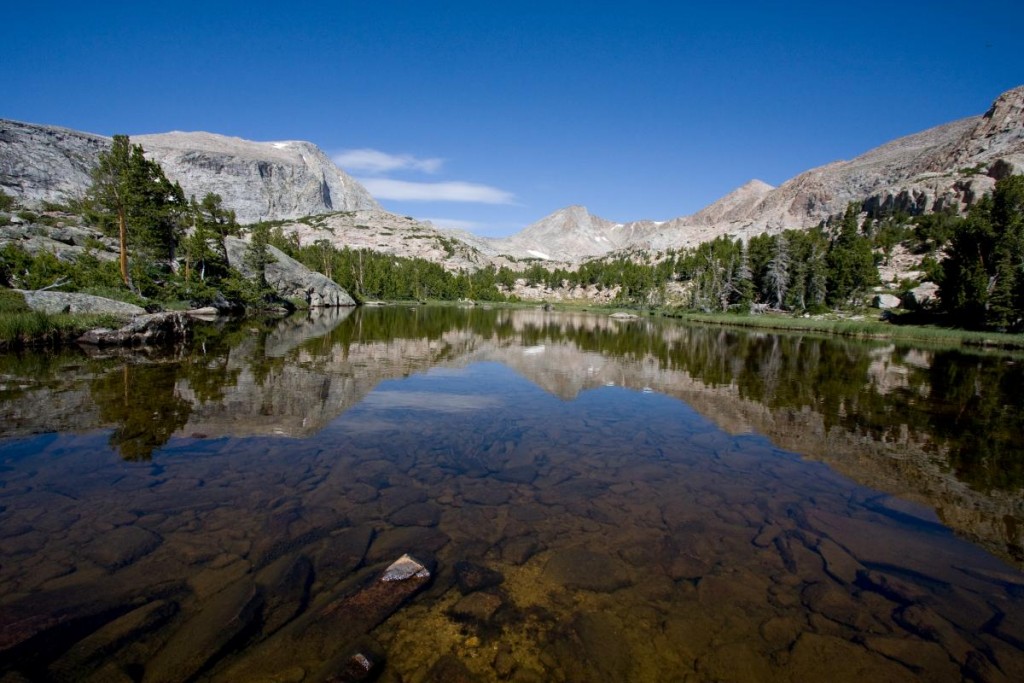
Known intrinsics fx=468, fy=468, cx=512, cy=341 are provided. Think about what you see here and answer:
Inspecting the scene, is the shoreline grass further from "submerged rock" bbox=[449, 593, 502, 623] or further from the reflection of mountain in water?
"submerged rock" bbox=[449, 593, 502, 623]

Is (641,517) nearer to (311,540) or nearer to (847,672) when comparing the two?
(847,672)

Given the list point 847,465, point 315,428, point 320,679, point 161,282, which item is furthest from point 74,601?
point 161,282

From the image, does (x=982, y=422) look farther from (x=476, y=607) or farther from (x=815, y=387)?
(x=476, y=607)

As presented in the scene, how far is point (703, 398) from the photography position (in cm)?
1936

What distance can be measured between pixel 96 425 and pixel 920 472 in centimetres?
2068

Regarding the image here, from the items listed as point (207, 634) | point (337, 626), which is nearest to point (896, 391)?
point (337, 626)

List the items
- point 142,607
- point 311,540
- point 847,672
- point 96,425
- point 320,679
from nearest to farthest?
point 320,679, point 847,672, point 142,607, point 311,540, point 96,425

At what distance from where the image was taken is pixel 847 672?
5059 millimetres

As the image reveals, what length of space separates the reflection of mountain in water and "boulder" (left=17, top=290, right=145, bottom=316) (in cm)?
529

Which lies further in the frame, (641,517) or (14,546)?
(641,517)

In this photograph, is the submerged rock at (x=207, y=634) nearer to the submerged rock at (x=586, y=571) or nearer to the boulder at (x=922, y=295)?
the submerged rock at (x=586, y=571)

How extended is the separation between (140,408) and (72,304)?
22.2 meters

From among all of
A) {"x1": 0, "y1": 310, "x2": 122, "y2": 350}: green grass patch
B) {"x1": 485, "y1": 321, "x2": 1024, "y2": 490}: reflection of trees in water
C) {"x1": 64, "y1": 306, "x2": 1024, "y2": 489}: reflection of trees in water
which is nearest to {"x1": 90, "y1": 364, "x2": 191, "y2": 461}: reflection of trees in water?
{"x1": 64, "y1": 306, "x2": 1024, "y2": 489}: reflection of trees in water

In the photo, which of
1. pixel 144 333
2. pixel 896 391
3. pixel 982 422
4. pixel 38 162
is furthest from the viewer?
pixel 38 162
